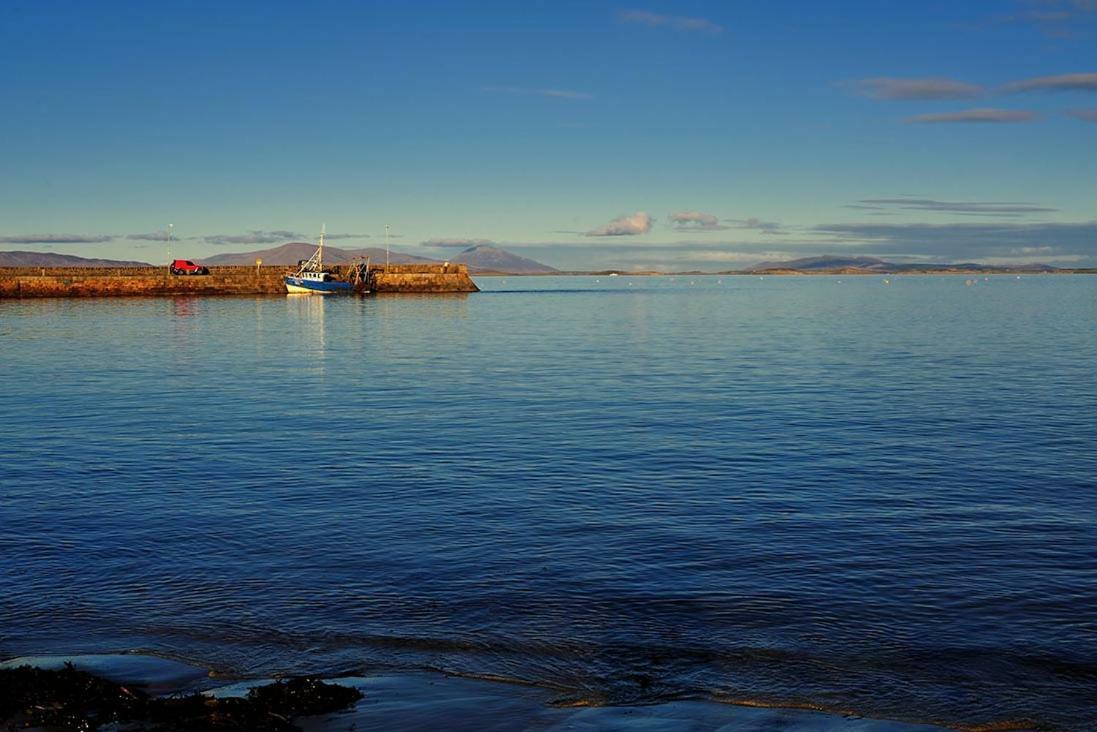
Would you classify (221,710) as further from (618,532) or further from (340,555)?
(618,532)

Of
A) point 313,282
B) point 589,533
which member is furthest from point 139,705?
point 313,282

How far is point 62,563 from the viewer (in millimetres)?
15125

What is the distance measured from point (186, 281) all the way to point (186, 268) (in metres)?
2.62

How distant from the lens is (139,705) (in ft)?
30.8

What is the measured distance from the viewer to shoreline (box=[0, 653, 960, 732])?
9.38 m

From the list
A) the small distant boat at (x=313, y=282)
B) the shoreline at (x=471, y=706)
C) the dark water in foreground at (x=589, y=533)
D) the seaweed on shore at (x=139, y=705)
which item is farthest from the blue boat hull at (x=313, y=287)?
the seaweed on shore at (x=139, y=705)

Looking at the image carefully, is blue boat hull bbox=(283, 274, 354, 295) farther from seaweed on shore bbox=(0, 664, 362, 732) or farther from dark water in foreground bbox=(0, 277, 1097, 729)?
seaweed on shore bbox=(0, 664, 362, 732)

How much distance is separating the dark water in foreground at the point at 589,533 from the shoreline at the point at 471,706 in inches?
14.8

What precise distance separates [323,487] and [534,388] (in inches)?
776

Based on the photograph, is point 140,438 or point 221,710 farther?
point 140,438

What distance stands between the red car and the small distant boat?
40.9 feet

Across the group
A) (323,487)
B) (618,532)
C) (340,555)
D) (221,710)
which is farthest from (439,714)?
(323,487)

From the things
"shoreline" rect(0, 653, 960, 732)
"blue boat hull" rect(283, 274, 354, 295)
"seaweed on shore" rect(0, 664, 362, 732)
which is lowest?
"shoreline" rect(0, 653, 960, 732)

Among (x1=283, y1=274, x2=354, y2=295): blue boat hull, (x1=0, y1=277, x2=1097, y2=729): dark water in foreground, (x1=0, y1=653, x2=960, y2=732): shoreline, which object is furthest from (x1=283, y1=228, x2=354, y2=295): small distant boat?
(x1=0, y1=653, x2=960, y2=732): shoreline
